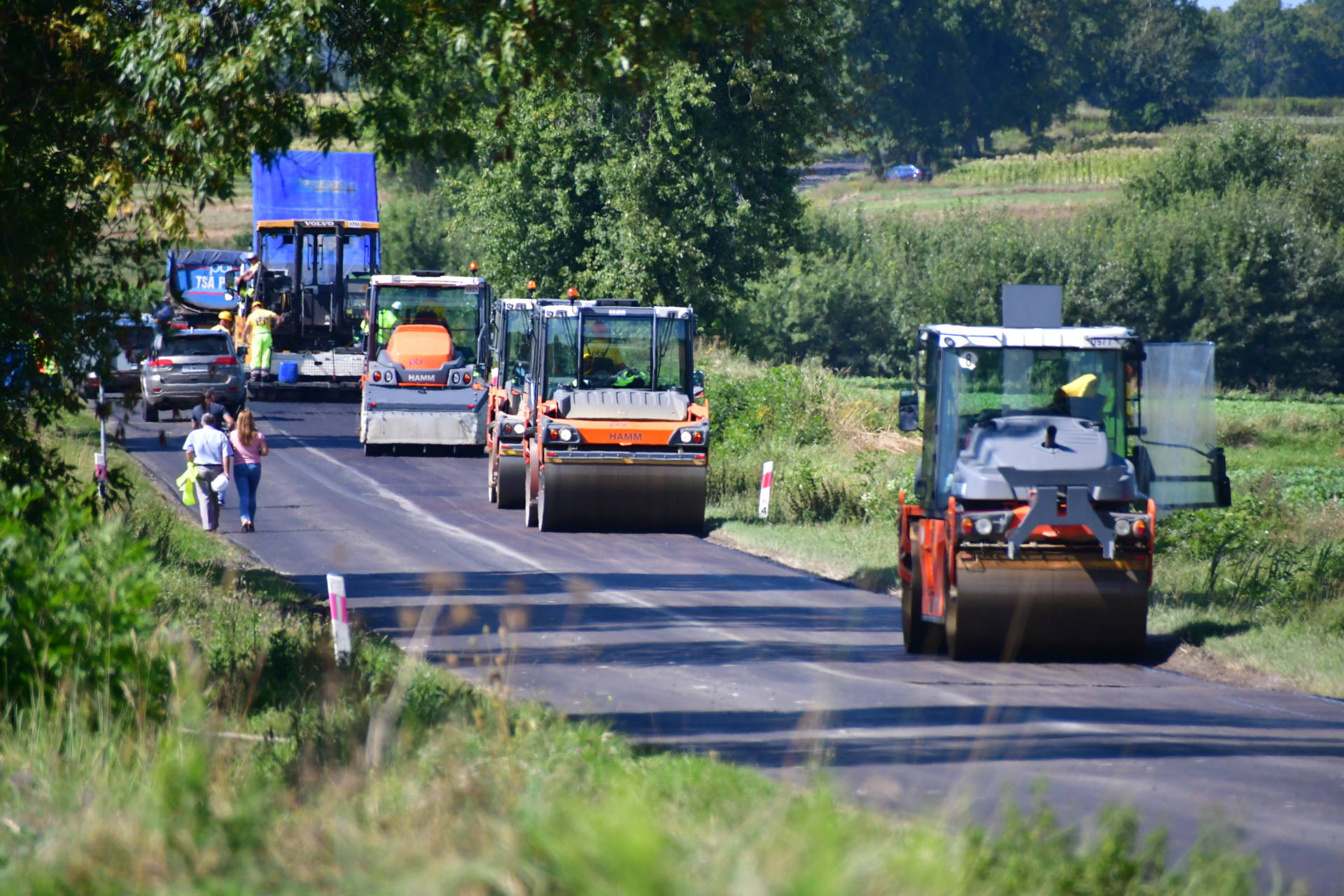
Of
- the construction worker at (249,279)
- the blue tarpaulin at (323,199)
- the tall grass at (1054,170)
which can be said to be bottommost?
the construction worker at (249,279)

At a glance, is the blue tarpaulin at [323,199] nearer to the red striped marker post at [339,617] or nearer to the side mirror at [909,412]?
the side mirror at [909,412]

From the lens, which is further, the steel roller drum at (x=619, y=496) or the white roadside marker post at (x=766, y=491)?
the white roadside marker post at (x=766, y=491)

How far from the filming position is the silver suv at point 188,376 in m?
32.3

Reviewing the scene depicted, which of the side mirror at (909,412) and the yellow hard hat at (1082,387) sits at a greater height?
the yellow hard hat at (1082,387)

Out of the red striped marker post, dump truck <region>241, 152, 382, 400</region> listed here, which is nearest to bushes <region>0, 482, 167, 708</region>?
the red striped marker post

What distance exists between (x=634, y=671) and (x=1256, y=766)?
4.80 metres

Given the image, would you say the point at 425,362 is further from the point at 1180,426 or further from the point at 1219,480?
the point at 1219,480

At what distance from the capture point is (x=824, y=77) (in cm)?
3772

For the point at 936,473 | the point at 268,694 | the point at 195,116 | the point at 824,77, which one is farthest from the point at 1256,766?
the point at 824,77

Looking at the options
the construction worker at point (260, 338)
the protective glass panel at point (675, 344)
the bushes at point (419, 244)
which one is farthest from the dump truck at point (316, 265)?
the bushes at point (419, 244)

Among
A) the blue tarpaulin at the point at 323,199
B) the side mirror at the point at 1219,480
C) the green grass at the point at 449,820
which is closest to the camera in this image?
the green grass at the point at 449,820

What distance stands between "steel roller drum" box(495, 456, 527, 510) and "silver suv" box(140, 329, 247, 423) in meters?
10.6

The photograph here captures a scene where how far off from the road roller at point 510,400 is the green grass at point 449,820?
1472cm

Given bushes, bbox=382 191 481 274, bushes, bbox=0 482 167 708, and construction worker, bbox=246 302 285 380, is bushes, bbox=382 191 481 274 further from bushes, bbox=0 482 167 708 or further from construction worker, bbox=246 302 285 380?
bushes, bbox=0 482 167 708
